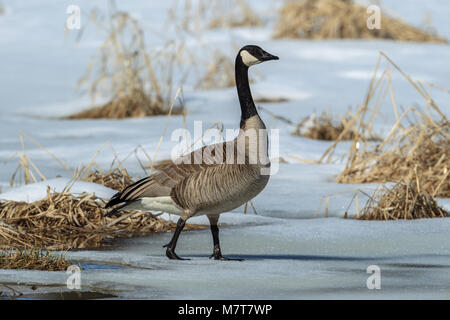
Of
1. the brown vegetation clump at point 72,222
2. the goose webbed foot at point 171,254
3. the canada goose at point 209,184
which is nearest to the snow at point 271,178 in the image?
the goose webbed foot at point 171,254

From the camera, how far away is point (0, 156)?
34.2 feet

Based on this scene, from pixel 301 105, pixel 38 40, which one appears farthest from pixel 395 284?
pixel 38 40

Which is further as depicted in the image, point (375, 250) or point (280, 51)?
point (280, 51)

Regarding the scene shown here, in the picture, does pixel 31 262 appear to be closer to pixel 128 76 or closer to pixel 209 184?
pixel 209 184

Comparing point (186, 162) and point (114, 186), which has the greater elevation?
point (186, 162)

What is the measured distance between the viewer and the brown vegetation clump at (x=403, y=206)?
7352 millimetres

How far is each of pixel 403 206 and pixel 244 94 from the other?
208cm

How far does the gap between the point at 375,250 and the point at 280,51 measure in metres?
12.3

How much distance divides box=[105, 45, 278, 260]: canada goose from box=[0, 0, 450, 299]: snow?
347 millimetres

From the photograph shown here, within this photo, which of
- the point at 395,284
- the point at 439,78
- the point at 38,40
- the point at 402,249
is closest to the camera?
the point at 395,284

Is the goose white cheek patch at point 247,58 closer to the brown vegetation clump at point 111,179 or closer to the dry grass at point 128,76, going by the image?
the brown vegetation clump at point 111,179

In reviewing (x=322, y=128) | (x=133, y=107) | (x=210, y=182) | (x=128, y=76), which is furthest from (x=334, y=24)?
(x=210, y=182)
